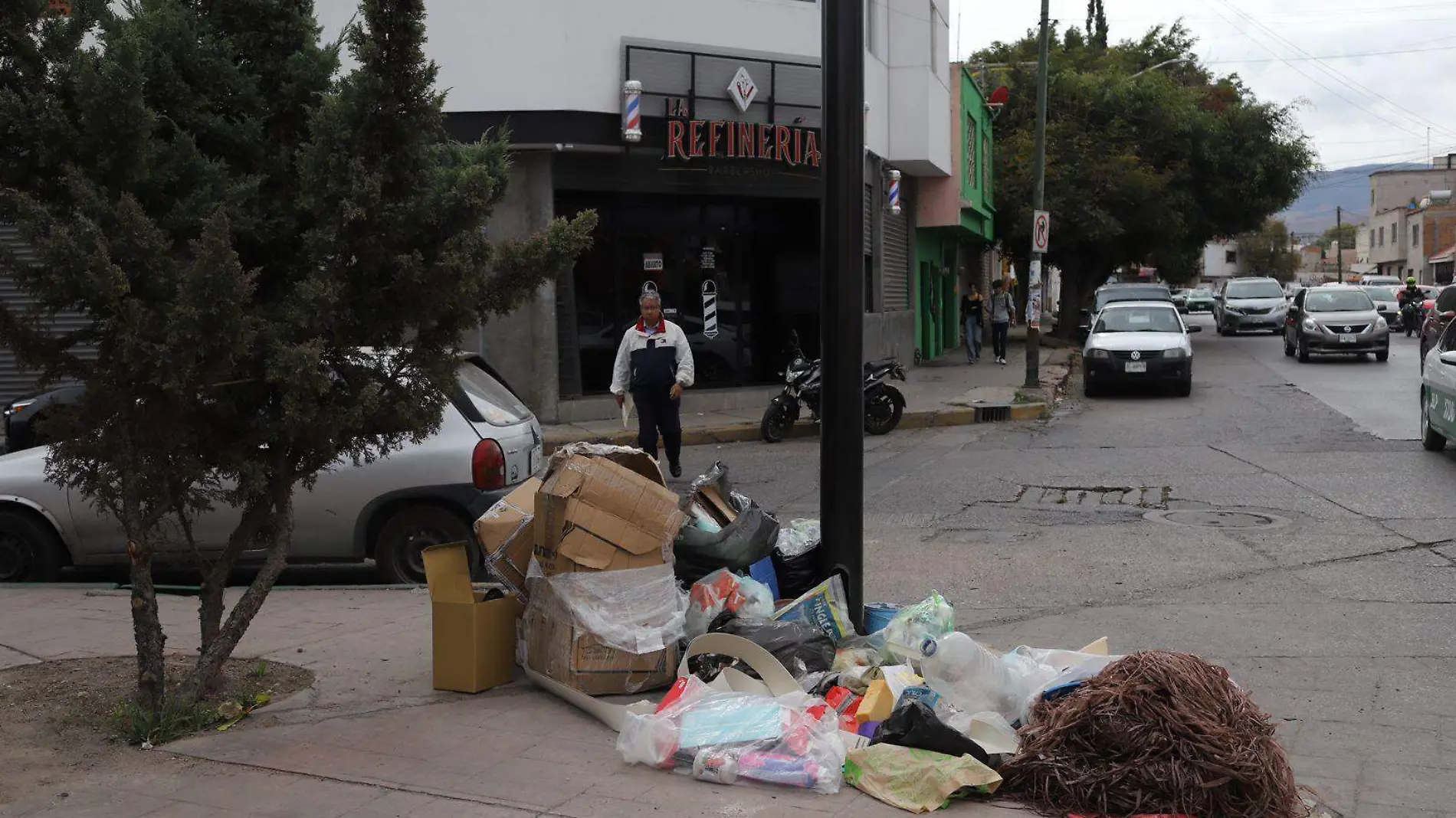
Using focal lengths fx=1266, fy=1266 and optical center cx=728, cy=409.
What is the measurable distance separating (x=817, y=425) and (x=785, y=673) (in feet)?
37.8

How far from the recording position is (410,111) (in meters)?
4.93

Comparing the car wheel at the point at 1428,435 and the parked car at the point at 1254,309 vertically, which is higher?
the parked car at the point at 1254,309

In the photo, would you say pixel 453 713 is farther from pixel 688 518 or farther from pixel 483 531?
pixel 688 518

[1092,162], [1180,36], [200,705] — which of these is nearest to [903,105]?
[1092,162]

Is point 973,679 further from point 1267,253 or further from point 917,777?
point 1267,253

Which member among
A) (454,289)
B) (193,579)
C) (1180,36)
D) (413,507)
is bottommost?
(193,579)

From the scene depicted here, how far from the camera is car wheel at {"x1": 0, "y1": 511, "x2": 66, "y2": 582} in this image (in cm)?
854

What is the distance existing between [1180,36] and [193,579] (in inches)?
1799

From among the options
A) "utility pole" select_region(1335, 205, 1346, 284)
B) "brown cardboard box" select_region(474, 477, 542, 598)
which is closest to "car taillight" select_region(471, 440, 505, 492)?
"brown cardboard box" select_region(474, 477, 542, 598)

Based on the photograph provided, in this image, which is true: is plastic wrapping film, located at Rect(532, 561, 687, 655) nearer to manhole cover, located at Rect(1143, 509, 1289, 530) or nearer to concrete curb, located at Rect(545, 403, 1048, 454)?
manhole cover, located at Rect(1143, 509, 1289, 530)

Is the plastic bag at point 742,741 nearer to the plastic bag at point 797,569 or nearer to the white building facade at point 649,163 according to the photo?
the plastic bag at point 797,569

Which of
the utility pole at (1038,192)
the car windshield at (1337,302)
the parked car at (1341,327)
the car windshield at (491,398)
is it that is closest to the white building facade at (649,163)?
the utility pole at (1038,192)

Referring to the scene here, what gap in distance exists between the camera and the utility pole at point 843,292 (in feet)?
19.9

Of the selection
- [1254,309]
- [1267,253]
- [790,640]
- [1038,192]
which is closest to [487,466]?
[790,640]
